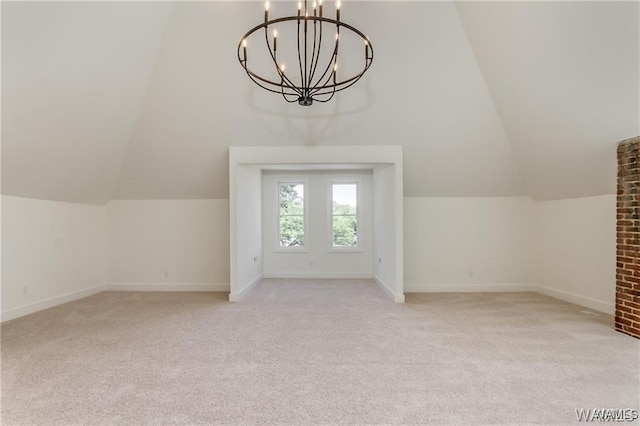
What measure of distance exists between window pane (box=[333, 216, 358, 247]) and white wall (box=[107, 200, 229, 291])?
2386 millimetres

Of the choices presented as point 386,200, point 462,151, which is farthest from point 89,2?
point 462,151

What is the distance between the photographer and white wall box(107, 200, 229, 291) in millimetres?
6082

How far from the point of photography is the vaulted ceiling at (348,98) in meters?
3.20

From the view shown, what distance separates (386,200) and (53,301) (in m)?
5.59

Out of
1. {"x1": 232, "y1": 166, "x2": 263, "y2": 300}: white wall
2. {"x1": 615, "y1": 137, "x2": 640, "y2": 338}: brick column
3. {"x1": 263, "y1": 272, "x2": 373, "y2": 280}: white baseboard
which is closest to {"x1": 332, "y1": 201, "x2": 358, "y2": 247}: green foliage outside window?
{"x1": 263, "y1": 272, "x2": 373, "y2": 280}: white baseboard

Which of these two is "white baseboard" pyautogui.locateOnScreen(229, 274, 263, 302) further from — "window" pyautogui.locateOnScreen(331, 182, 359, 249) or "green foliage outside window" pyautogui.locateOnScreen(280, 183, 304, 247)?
"window" pyautogui.locateOnScreen(331, 182, 359, 249)

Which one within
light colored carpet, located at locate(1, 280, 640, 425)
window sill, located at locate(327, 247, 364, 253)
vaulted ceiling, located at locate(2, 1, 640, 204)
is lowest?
light colored carpet, located at locate(1, 280, 640, 425)

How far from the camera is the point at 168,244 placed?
613 cm

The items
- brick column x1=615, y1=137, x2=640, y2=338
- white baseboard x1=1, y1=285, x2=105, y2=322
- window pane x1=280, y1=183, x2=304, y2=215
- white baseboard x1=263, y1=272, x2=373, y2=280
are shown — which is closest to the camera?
brick column x1=615, y1=137, x2=640, y2=338

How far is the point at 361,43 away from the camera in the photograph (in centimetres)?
404

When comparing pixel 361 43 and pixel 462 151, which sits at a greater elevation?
pixel 361 43

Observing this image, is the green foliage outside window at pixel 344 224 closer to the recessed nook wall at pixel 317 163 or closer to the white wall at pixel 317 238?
the white wall at pixel 317 238

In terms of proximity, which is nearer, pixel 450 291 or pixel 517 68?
pixel 517 68

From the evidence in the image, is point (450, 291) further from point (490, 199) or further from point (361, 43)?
point (361, 43)
